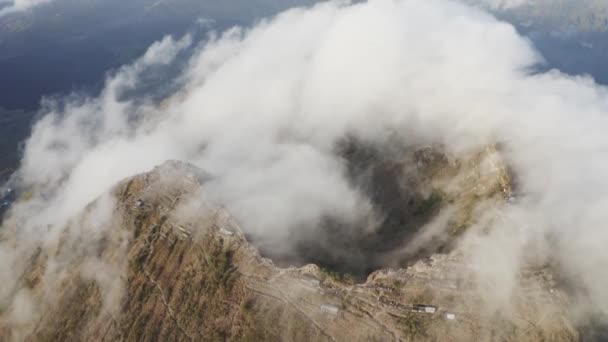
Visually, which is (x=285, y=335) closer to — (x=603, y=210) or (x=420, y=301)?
(x=420, y=301)

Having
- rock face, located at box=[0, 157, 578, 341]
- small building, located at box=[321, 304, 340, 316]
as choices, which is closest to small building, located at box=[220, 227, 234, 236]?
rock face, located at box=[0, 157, 578, 341]

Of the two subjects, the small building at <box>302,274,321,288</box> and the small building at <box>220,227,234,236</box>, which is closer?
the small building at <box>302,274,321,288</box>

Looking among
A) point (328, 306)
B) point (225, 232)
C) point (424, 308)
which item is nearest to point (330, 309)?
point (328, 306)

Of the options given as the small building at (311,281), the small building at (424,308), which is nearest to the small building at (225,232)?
the small building at (311,281)

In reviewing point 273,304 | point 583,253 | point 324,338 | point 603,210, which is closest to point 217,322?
point 273,304


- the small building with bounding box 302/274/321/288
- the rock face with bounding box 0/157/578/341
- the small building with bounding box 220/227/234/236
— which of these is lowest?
the rock face with bounding box 0/157/578/341

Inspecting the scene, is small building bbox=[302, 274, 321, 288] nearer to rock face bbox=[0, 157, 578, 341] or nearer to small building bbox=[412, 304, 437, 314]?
rock face bbox=[0, 157, 578, 341]

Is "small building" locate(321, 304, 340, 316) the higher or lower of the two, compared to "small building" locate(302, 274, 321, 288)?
lower

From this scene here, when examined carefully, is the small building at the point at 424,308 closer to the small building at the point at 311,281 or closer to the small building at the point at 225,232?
the small building at the point at 311,281
